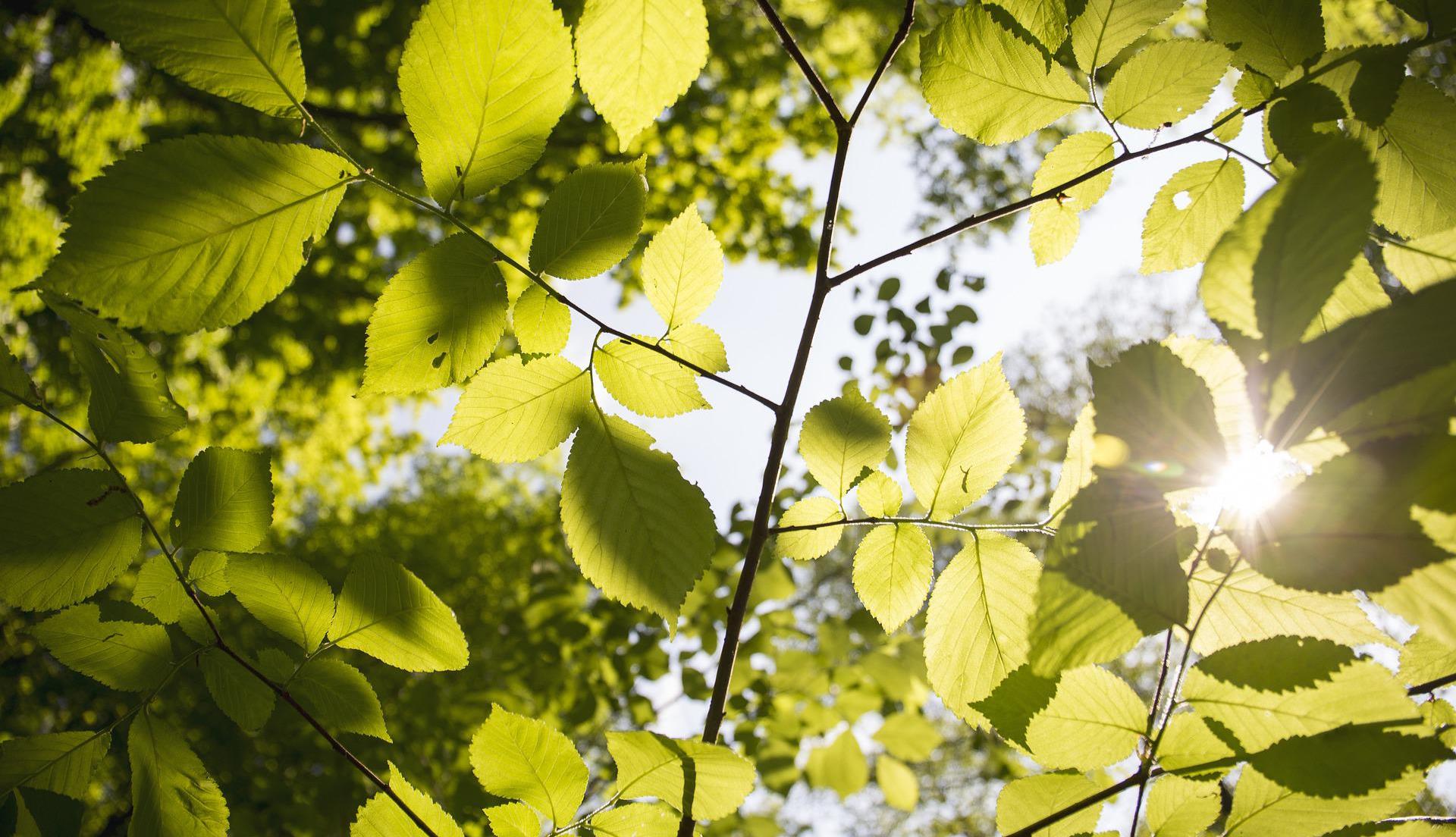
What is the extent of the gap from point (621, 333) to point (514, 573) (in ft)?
20.3

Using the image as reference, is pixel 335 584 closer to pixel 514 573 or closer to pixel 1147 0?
pixel 514 573

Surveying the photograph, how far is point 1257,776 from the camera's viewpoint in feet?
2.09

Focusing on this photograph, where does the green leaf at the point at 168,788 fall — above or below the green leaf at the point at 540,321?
below

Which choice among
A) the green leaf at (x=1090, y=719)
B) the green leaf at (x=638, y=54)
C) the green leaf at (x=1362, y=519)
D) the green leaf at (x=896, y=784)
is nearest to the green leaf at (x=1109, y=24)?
the green leaf at (x=638, y=54)

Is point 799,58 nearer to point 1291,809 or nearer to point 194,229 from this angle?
point 194,229

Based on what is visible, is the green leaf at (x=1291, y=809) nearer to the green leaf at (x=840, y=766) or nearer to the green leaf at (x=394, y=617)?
the green leaf at (x=394, y=617)

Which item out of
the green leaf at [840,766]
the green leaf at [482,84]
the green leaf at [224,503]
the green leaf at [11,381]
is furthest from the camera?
the green leaf at [840,766]

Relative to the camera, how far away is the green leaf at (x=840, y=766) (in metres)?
2.91

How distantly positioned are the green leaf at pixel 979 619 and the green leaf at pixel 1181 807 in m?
0.16

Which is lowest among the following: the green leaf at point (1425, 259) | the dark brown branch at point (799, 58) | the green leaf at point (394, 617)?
the green leaf at point (394, 617)

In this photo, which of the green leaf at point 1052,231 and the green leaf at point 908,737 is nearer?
the green leaf at point 1052,231

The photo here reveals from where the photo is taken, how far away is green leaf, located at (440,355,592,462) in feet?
2.66

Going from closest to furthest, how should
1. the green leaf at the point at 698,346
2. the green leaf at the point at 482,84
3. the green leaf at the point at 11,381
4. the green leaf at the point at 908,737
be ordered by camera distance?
the green leaf at the point at 482,84, the green leaf at the point at 11,381, the green leaf at the point at 698,346, the green leaf at the point at 908,737

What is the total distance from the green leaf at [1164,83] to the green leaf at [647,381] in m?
0.59
